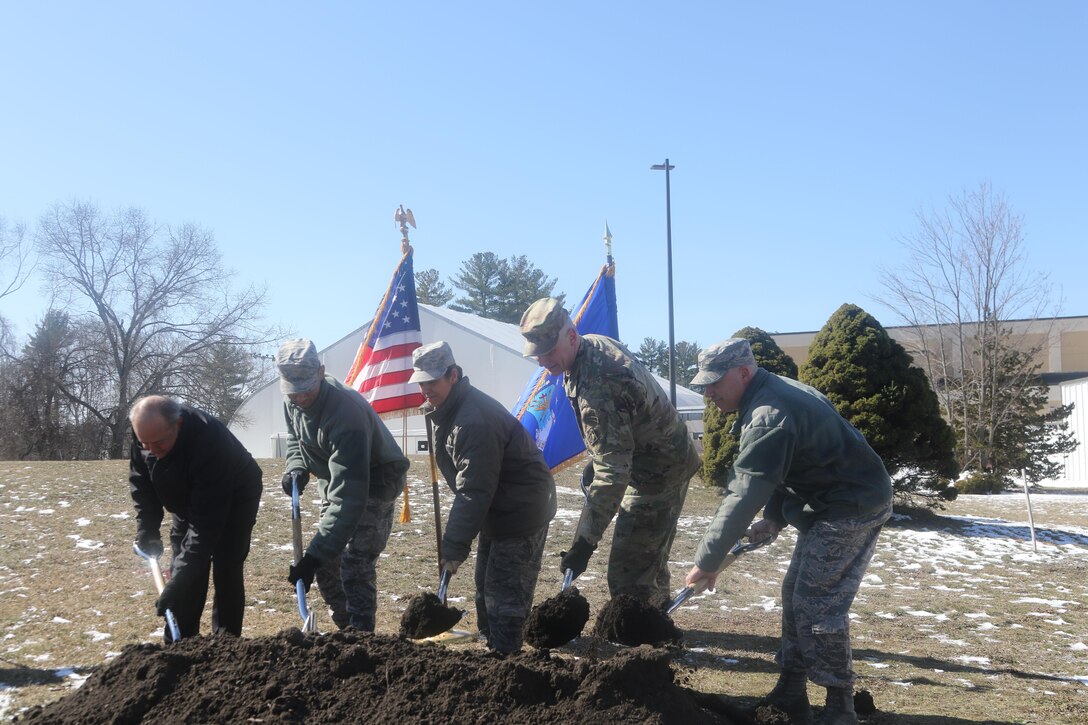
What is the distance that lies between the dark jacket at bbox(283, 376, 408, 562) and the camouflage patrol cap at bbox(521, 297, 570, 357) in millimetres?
1067

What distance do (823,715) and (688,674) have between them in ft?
3.92

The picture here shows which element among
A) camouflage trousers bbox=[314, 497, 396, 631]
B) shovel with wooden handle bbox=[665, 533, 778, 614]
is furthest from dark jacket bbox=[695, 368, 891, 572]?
camouflage trousers bbox=[314, 497, 396, 631]

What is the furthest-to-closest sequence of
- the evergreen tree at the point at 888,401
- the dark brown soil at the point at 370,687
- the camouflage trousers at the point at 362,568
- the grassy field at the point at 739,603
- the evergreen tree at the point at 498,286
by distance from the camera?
the evergreen tree at the point at 498,286
the evergreen tree at the point at 888,401
the camouflage trousers at the point at 362,568
the grassy field at the point at 739,603
the dark brown soil at the point at 370,687

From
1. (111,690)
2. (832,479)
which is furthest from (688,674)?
(111,690)

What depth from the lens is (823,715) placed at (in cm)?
391

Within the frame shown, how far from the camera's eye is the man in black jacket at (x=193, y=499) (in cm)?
455

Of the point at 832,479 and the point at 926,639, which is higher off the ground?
the point at 832,479

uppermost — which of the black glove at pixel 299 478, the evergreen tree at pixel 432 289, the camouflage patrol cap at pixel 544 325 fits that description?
the evergreen tree at pixel 432 289

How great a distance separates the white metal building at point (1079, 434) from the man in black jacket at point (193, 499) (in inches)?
1298

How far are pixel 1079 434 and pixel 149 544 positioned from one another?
114 feet

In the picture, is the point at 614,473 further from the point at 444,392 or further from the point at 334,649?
the point at 334,649

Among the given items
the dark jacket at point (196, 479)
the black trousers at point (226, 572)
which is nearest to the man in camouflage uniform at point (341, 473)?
the black trousers at point (226, 572)

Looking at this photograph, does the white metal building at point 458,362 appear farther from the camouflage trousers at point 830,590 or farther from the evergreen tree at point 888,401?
the camouflage trousers at point 830,590

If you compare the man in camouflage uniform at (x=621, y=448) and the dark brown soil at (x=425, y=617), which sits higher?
the man in camouflage uniform at (x=621, y=448)
